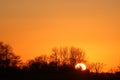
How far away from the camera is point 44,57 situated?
107812 mm

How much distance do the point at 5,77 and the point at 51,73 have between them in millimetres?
11802

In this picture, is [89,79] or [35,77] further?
[89,79]

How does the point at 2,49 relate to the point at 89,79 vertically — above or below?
above

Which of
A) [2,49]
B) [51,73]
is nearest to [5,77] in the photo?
[51,73]

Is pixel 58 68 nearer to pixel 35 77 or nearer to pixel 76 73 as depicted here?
pixel 76 73

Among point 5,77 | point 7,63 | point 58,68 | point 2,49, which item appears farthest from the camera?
point 2,49

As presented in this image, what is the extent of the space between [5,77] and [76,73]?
17.7 meters

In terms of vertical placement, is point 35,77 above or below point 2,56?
below

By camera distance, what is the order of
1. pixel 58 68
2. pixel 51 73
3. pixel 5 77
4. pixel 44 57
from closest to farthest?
pixel 5 77, pixel 51 73, pixel 58 68, pixel 44 57

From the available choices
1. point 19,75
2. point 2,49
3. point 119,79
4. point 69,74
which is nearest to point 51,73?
point 69,74

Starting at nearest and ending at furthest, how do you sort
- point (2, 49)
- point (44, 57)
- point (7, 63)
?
point (7, 63), point (2, 49), point (44, 57)

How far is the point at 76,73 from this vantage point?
250 ft

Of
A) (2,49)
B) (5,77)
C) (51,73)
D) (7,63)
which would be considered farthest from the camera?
(2,49)

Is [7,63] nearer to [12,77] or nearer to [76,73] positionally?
[76,73]
